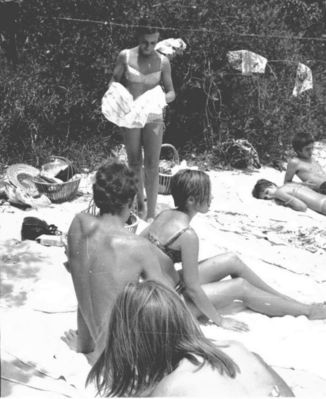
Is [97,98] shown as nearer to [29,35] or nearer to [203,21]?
[29,35]

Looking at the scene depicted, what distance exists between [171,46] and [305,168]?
102 inches

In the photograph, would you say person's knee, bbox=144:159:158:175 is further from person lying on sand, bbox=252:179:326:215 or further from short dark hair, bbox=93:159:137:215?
short dark hair, bbox=93:159:137:215

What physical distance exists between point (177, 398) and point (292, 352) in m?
2.12

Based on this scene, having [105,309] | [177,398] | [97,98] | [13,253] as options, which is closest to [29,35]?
Result: [97,98]

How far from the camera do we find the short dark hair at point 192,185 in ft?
14.1

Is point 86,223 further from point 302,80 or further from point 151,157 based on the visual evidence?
point 302,80

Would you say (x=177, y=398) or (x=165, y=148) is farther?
(x=165, y=148)

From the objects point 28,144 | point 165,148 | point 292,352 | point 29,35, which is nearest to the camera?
point 292,352

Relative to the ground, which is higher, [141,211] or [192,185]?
[192,185]

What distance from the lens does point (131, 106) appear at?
6.21 m

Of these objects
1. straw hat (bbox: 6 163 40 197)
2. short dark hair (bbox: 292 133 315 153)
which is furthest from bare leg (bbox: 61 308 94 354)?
short dark hair (bbox: 292 133 315 153)

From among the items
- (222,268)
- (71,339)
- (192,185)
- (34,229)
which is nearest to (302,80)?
(34,229)

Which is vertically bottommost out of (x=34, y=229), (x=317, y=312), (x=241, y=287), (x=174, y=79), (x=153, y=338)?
(x=34, y=229)

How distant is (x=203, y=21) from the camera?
9.98m
